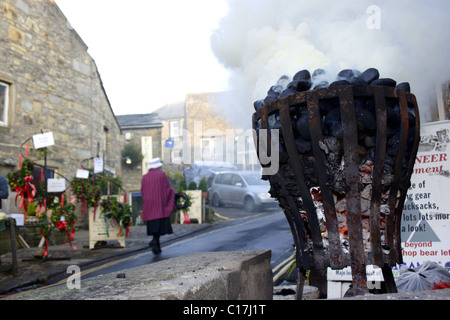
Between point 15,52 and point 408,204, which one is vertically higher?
point 15,52

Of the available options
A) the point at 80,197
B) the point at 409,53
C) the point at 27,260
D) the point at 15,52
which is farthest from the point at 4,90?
the point at 409,53

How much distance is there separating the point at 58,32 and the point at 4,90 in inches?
121

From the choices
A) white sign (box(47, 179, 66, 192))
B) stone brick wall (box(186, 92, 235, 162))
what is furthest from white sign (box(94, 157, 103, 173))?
stone brick wall (box(186, 92, 235, 162))

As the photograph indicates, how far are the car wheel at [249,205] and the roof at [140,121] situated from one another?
12.3 meters

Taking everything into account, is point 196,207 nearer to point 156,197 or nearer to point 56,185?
point 156,197

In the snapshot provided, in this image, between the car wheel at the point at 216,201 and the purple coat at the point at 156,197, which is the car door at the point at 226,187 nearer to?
the car wheel at the point at 216,201

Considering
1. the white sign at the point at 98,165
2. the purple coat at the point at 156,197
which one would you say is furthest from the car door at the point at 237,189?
the purple coat at the point at 156,197

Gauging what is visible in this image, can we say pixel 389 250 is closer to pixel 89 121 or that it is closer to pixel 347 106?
pixel 347 106

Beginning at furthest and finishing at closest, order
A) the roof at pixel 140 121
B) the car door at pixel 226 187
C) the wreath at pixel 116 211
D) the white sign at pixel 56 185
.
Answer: the roof at pixel 140 121 → the car door at pixel 226 187 → the wreath at pixel 116 211 → the white sign at pixel 56 185

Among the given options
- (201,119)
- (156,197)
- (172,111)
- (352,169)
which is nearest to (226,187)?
(156,197)

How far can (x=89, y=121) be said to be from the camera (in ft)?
45.3

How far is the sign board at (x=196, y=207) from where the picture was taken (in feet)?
46.1

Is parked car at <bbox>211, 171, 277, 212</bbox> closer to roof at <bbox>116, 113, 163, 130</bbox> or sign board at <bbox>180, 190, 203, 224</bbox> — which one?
sign board at <bbox>180, 190, 203, 224</bbox>

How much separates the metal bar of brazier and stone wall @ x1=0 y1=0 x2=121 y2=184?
8990 millimetres
